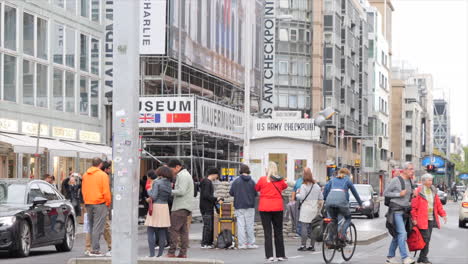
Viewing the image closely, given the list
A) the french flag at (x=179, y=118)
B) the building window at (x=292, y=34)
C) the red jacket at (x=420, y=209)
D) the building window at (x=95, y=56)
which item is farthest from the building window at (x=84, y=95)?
the building window at (x=292, y=34)

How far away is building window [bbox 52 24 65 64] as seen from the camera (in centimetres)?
4466

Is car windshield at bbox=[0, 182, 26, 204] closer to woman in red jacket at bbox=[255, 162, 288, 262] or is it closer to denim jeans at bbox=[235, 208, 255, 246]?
denim jeans at bbox=[235, 208, 255, 246]

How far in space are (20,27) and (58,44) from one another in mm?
4126

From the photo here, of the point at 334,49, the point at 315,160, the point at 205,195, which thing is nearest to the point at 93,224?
the point at 205,195

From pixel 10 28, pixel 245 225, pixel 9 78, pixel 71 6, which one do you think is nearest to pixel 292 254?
pixel 245 225

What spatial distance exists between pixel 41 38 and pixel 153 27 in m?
5.11

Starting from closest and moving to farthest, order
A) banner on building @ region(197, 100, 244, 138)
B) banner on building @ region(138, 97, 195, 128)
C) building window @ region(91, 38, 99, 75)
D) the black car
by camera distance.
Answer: the black car → banner on building @ region(138, 97, 195, 128) → banner on building @ region(197, 100, 244, 138) → building window @ region(91, 38, 99, 75)

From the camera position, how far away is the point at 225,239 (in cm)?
2322

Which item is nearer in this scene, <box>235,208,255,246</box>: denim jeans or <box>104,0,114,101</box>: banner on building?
<box>235,208,255,246</box>: denim jeans

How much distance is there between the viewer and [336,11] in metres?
91.0

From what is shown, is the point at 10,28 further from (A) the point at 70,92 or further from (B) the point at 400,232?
(B) the point at 400,232

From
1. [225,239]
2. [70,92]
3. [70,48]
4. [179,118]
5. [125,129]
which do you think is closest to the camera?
[125,129]

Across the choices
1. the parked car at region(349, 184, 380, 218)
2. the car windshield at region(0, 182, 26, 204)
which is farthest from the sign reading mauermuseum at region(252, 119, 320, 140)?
the car windshield at region(0, 182, 26, 204)

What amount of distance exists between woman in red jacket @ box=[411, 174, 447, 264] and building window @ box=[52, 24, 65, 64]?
28.4 metres
